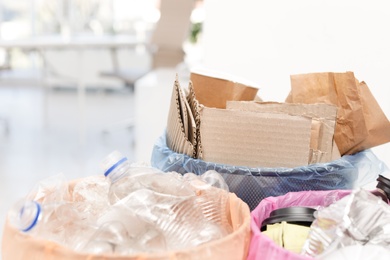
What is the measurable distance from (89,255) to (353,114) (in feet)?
1.97

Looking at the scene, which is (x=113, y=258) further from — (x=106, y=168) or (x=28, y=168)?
(x=28, y=168)

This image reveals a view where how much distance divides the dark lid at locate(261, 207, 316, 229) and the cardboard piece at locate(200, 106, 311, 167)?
0.45 feet

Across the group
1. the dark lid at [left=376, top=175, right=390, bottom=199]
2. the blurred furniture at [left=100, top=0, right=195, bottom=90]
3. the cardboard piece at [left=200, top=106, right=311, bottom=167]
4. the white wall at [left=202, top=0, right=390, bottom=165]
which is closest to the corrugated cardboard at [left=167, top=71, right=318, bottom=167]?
the cardboard piece at [left=200, top=106, right=311, bottom=167]

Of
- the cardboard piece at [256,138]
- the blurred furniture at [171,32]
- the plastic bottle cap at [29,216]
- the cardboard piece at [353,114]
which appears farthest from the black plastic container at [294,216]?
the blurred furniture at [171,32]

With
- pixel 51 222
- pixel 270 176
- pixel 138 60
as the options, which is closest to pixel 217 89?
pixel 270 176

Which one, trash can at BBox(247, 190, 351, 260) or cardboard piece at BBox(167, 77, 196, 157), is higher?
cardboard piece at BBox(167, 77, 196, 157)

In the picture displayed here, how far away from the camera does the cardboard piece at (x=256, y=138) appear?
86cm

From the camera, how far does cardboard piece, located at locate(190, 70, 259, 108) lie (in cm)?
102

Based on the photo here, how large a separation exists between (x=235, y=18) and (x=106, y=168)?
986mm

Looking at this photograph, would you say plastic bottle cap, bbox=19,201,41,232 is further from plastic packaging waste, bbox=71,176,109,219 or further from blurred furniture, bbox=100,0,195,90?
blurred furniture, bbox=100,0,195,90

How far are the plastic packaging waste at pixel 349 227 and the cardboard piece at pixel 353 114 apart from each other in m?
0.27

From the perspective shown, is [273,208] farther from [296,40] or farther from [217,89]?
[296,40]

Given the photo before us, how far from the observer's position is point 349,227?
2.11 feet

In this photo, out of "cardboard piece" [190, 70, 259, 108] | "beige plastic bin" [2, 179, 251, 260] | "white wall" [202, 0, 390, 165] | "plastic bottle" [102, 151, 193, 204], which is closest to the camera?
"beige plastic bin" [2, 179, 251, 260]
